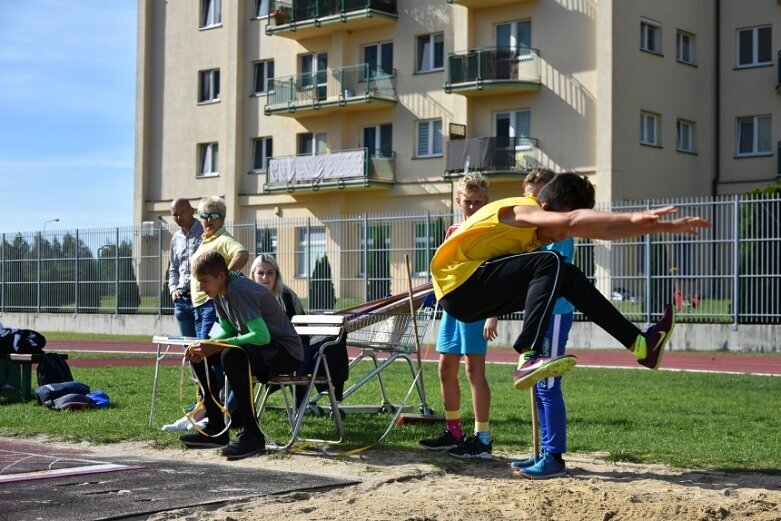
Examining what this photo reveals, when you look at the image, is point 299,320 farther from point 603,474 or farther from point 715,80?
point 715,80

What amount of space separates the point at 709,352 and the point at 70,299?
19352 mm

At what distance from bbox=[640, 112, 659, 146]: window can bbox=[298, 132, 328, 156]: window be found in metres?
12.6

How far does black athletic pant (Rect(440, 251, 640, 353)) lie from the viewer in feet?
21.2

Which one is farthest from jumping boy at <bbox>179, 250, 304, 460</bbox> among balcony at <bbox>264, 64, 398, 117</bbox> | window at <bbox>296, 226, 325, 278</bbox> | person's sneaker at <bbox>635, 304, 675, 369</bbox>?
balcony at <bbox>264, 64, 398, 117</bbox>

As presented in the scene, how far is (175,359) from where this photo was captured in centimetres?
2138

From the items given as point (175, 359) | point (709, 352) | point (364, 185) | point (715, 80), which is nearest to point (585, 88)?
point (715, 80)

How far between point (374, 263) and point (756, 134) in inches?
735

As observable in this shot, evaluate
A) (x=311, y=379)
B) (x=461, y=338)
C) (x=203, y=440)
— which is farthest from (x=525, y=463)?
(x=203, y=440)

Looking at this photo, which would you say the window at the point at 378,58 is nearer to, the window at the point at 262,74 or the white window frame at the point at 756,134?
the window at the point at 262,74

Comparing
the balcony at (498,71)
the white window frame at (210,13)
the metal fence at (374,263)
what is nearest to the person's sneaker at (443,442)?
the metal fence at (374,263)

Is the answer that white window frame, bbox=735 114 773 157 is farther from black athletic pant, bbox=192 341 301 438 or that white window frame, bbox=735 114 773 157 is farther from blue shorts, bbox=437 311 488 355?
black athletic pant, bbox=192 341 301 438

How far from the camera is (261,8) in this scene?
45.4 meters

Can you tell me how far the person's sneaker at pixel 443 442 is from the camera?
27.1 ft

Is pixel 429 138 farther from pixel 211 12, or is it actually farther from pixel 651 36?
pixel 211 12
